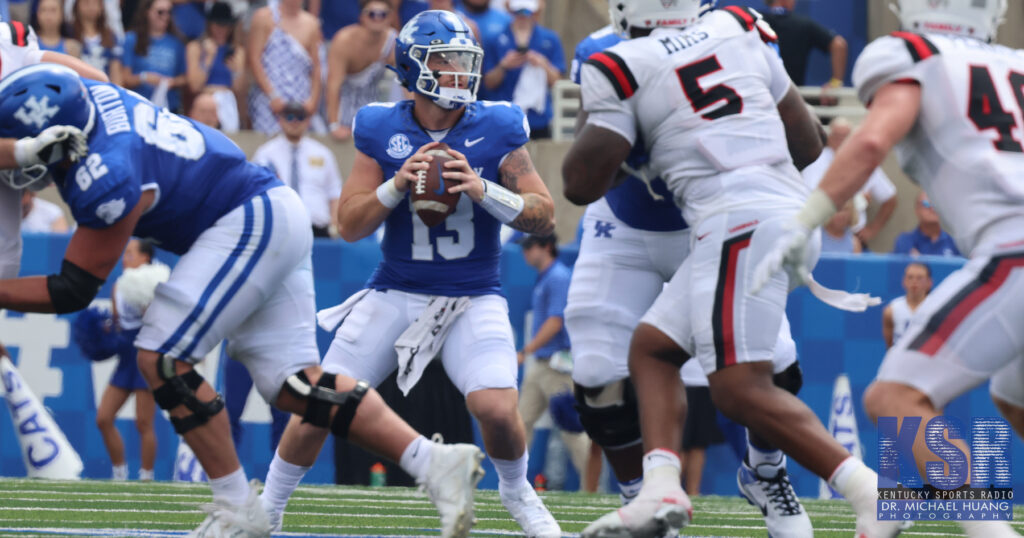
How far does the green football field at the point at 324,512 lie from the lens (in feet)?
18.3

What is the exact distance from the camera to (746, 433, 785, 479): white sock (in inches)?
193

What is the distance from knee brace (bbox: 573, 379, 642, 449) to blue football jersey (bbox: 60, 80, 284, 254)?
127cm

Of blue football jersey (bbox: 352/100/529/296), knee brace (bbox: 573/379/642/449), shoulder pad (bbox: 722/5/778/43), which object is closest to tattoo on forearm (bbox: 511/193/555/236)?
blue football jersey (bbox: 352/100/529/296)

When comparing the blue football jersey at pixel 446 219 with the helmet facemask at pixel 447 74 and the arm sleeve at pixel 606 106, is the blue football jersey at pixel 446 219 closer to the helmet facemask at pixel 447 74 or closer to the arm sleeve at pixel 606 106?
the helmet facemask at pixel 447 74

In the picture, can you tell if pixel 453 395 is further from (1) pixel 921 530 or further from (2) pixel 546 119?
(1) pixel 921 530

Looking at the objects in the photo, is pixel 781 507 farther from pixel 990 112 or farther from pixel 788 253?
pixel 990 112

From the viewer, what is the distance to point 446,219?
5.25 metres

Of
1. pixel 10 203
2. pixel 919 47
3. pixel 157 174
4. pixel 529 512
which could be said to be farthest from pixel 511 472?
pixel 919 47

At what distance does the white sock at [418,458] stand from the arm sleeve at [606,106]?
3.60 feet

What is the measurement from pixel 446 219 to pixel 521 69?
17.5 ft

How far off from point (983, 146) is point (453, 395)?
5.26 meters

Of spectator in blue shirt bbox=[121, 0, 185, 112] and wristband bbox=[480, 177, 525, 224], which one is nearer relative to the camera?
wristband bbox=[480, 177, 525, 224]

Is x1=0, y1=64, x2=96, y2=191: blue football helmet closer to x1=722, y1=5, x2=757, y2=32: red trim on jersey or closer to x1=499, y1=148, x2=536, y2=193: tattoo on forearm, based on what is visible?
x1=499, y1=148, x2=536, y2=193: tattoo on forearm

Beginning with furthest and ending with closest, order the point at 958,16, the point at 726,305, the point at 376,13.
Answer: the point at 376,13 < the point at 726,305 < the point at 958,16
